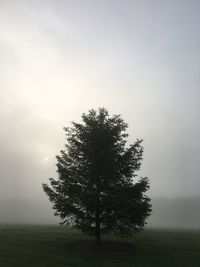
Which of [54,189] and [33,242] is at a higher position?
[54,189]

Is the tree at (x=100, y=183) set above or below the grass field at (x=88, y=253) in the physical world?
above

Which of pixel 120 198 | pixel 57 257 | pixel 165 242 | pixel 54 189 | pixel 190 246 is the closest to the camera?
pixel 57 257

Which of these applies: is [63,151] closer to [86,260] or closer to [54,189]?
[54,189]

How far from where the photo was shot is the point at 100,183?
3794 cm

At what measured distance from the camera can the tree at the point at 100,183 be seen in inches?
1437

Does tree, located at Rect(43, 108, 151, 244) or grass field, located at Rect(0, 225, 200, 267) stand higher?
tree, located at Rect(43, 108, 151, 244)

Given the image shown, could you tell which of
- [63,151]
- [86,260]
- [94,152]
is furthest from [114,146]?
[86,260]

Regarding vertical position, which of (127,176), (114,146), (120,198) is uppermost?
(114,146)

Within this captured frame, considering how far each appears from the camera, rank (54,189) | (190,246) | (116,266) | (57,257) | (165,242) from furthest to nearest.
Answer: (165,242)
(190,246)
(54,189)
(57,257)
(116,266)

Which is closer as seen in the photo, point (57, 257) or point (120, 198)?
point (57, 257)

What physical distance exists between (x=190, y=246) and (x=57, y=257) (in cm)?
1577

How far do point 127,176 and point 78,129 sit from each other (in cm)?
646

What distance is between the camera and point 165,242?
147 feet

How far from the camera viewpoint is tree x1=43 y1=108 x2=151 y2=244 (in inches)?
1437
